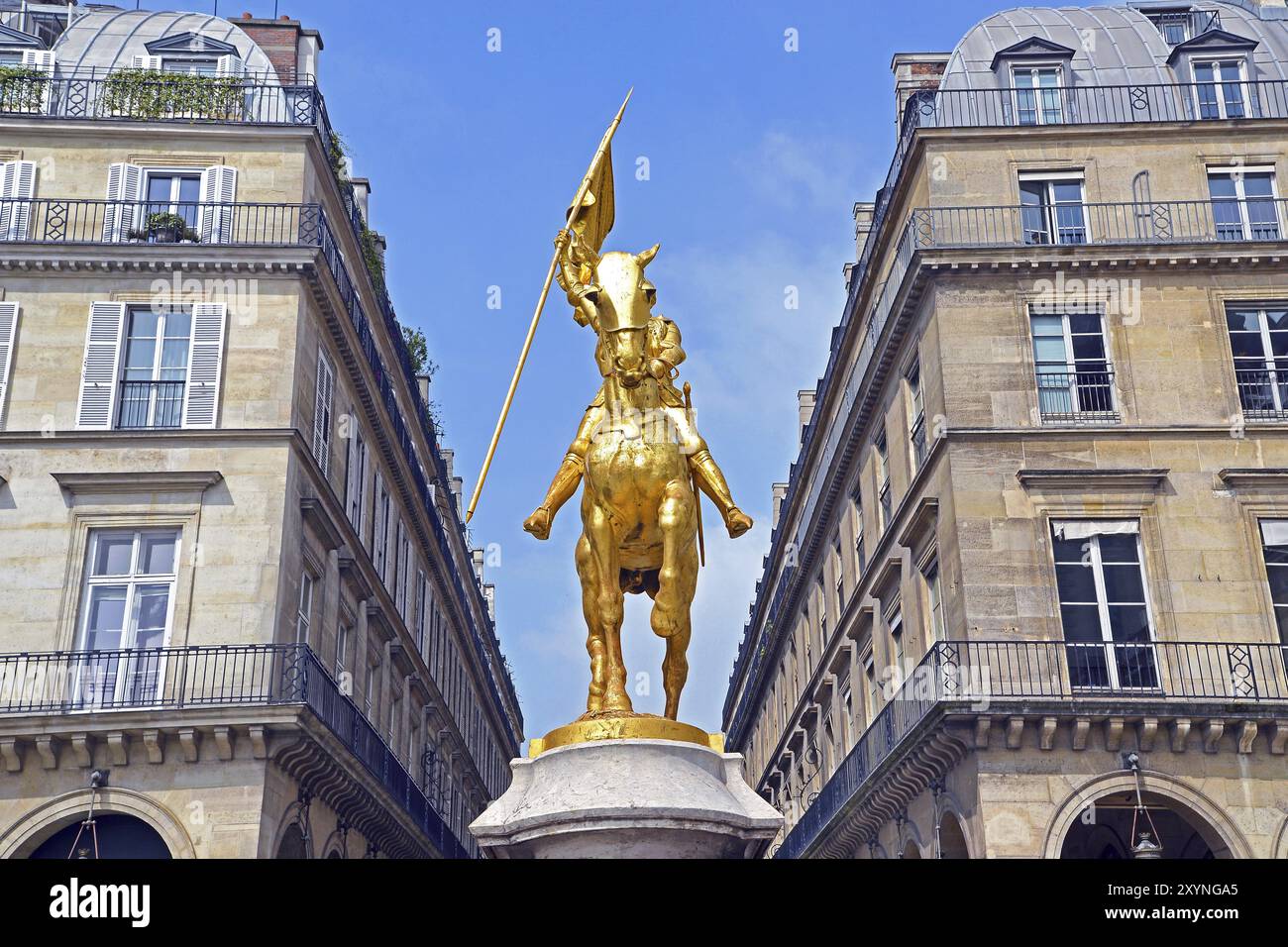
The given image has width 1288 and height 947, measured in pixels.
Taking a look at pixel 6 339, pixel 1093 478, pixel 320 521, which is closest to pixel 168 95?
pixel 6 339

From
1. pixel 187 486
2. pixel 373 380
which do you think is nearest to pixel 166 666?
pixel 187 486

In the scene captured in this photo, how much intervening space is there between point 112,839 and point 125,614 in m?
3.44

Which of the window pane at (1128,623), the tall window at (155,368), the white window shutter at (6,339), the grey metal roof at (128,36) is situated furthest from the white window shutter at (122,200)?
the window pane at (1128,623)

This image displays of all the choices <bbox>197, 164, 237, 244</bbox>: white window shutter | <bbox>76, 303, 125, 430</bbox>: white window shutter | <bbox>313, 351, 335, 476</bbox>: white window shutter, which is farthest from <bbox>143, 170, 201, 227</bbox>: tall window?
<bbox>313, 351, 335, 476</bbox>: white window shutter

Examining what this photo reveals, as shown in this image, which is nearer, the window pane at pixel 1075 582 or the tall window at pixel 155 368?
the window pane at pixel 1075 582

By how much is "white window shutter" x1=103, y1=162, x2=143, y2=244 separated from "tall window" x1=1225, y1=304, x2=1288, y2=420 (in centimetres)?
1951

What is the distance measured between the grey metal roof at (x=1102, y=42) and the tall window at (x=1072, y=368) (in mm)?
5869

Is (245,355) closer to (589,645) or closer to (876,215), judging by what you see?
(876,215)

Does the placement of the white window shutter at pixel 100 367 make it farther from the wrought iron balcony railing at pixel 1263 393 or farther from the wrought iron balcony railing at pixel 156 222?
the wrought iron balcony railing at pixel 1263 393

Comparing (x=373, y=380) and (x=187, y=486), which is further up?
(x=373, y=380)

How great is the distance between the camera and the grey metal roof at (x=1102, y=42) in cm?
3005

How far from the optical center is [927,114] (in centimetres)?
2914

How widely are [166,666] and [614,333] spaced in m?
15.0
